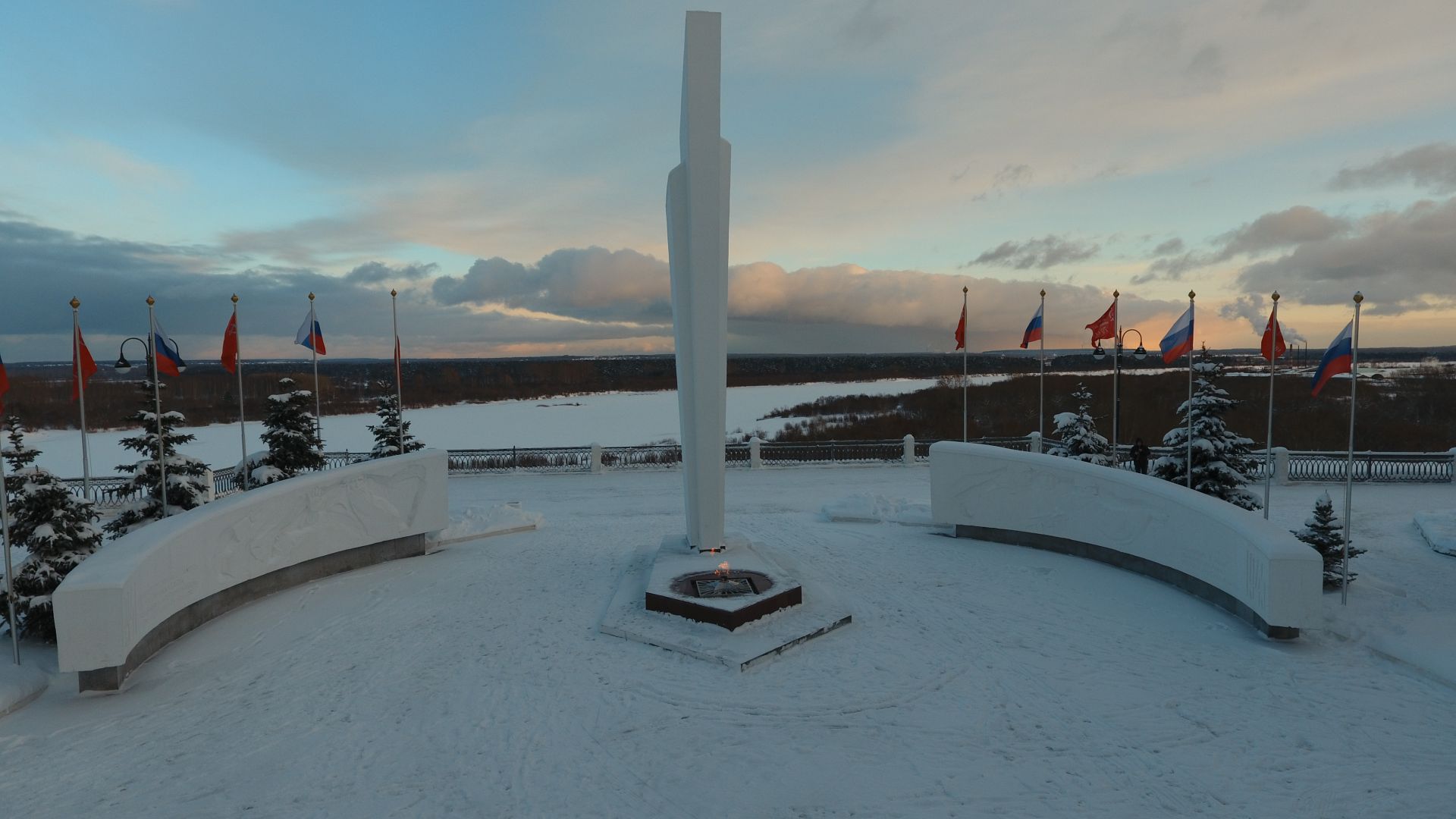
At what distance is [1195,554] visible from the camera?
32.3 ft

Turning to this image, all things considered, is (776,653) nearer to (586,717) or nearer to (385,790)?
(586,717)

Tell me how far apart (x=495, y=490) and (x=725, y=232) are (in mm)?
12074

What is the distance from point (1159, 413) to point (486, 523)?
42032mm

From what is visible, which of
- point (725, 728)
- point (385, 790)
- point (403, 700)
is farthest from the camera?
point (403, 700)

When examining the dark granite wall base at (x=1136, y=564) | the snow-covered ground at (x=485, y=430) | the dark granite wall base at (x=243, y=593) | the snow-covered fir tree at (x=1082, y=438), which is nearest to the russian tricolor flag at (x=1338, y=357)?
the dark granite wall base at (x=1136, y=564)

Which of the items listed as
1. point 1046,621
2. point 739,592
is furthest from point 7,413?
point 1046,621

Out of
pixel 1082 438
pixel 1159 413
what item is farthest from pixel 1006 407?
pixel 1082 438

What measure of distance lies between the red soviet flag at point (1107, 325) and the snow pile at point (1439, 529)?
21.5ft

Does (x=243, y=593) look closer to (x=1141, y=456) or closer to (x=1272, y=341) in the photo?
(x=1272, y=341)

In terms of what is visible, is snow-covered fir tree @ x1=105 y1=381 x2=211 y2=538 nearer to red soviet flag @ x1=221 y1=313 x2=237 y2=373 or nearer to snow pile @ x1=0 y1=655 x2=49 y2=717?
red soviet flag @ x1=221 y1=313 x2=237 y2=373

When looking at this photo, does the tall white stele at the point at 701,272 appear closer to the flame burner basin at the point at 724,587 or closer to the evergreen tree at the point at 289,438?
the flame burner basin at the point at 724,587

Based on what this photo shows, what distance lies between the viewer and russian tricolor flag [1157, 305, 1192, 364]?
12812 millimetres

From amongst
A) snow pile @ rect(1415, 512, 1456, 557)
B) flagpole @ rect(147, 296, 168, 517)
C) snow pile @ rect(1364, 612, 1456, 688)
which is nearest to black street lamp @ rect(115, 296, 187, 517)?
flagpole @ rect(147, 296, 168, 517)

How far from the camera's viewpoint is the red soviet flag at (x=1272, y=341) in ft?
40.7
